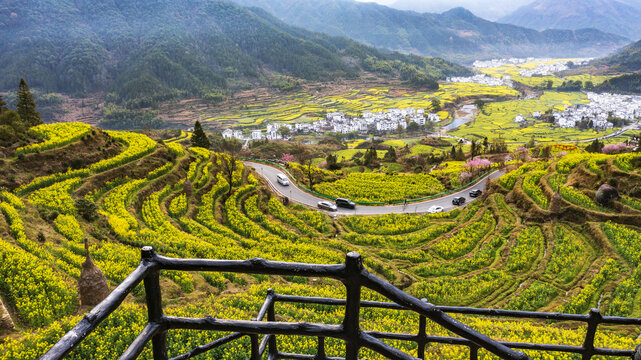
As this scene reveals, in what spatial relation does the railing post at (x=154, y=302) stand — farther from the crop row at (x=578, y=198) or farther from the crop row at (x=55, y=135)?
the crop row at (x=578, y=198)

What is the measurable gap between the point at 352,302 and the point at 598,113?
496ft

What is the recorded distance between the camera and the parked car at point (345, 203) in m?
30.4

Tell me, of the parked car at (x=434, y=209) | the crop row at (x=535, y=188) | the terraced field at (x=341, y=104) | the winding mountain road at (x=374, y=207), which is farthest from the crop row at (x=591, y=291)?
the terraced field at (x=341, y=104)

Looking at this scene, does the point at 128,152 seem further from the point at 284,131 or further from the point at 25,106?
the point at 284,131

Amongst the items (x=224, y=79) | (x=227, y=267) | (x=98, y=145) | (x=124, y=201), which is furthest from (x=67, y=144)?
(x=224, y=79)

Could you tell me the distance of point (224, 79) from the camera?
165375 mm

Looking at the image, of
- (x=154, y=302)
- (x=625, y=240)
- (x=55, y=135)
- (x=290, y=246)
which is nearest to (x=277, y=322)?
(x=154, y=302)

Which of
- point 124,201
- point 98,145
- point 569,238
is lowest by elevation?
point 569,238

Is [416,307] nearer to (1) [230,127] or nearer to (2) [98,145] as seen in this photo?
(2) [98,145]

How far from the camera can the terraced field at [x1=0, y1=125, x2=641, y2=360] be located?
26.3 ft

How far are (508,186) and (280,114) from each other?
10522 centimetres

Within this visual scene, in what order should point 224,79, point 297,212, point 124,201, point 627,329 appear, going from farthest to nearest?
point 224,79 < point 297,212 < point 124,201 < point 627,329

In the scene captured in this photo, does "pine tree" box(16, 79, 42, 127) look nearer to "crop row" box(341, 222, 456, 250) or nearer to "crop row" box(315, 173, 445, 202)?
"crop row" box(315, 173, 445, 202)

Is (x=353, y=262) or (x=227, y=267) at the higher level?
(x=353, y=262)
